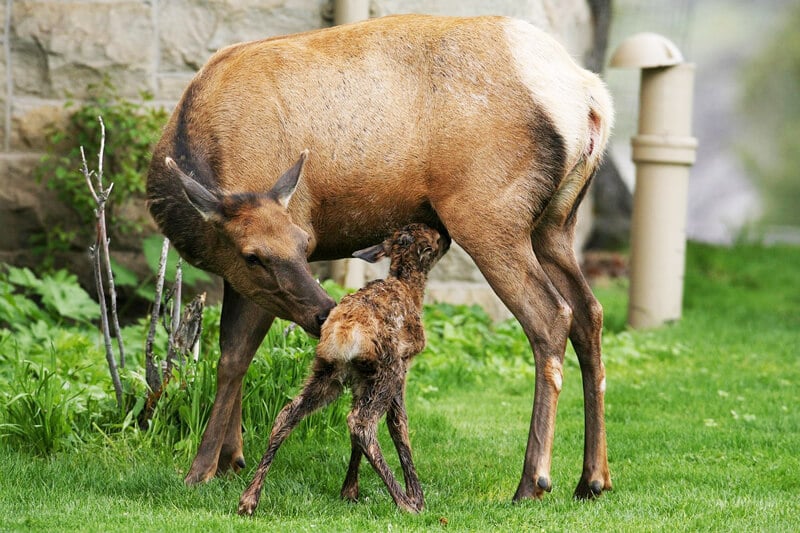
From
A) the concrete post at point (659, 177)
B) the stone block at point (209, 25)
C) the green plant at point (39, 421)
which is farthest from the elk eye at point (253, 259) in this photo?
the concrete post at point (659, 177)

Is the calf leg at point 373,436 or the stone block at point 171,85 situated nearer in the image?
the calf leg at point 373,436

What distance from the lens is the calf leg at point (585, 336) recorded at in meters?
5.23

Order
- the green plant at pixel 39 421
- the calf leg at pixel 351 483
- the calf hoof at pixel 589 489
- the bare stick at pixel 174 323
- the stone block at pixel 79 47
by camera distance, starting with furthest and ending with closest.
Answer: the stone block at pixel 79 47 < the bare stick at pixel 174 323 < the green plant at pixel 39 421 < the calf hoof at pixel 589 489 < the calf leg at pixel 351 483

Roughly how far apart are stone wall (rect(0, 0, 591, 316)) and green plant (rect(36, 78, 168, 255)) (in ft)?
0.37

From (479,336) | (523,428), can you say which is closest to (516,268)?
(523,428)

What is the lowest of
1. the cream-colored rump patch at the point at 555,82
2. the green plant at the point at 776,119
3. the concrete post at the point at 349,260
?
the green plant at the point at 776,119

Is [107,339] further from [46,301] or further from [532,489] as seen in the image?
[46,301]

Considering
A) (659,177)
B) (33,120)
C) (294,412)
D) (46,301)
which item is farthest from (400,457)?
(659,177)

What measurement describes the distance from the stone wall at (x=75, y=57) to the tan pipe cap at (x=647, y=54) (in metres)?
2.90

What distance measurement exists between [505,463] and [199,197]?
216 centimetres

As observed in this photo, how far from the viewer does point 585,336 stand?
213 inches

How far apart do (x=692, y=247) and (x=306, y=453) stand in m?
7.90

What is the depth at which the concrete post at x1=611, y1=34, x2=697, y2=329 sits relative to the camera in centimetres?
936

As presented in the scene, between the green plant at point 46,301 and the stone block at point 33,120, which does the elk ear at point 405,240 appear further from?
the stone block at point 33,120
